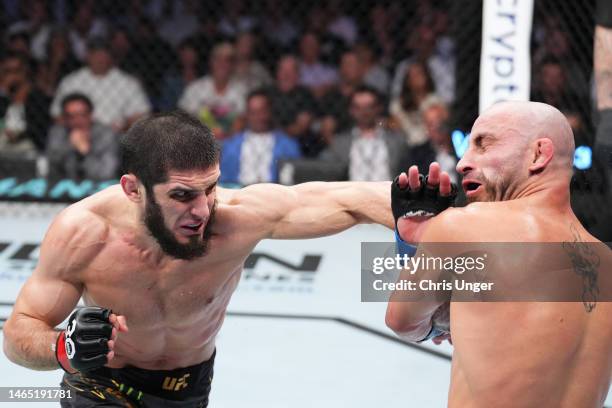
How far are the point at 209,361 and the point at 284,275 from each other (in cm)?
163

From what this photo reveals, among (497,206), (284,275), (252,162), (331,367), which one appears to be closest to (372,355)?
(331,367)

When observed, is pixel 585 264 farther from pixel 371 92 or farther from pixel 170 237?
pixel 371 92

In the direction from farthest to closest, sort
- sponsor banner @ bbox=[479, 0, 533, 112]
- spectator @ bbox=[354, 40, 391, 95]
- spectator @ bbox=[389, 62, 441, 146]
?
spectator @ bbox=[354, 40, 391, 95], spectator @ bbox=[389, 62, 441, 146], sponsor banner @ bbox=[479, 0, 533, 112]

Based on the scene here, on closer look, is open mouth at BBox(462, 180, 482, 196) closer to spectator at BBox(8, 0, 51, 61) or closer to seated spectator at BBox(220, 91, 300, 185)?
seated spectator at BBox(220, 91, 300, 185)

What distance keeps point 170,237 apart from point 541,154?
88 centimetres

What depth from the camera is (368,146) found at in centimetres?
507

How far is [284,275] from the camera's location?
13.8ft

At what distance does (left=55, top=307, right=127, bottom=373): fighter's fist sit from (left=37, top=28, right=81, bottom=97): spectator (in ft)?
13.8

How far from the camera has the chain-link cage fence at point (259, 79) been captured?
16.4 feet

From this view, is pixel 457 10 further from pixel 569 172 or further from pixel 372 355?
pixel 569 172

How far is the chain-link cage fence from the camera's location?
501 cm

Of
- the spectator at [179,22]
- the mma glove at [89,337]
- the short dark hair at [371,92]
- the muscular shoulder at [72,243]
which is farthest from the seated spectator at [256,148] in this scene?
the mma glove at [89,337]

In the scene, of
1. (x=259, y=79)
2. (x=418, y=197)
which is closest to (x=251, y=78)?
(x=259, y=79)

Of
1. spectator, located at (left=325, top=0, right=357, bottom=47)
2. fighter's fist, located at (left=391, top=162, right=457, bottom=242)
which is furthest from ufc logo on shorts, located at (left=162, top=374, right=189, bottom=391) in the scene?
spectator, located at (left=325, top=0, right=357, bottom=47)
